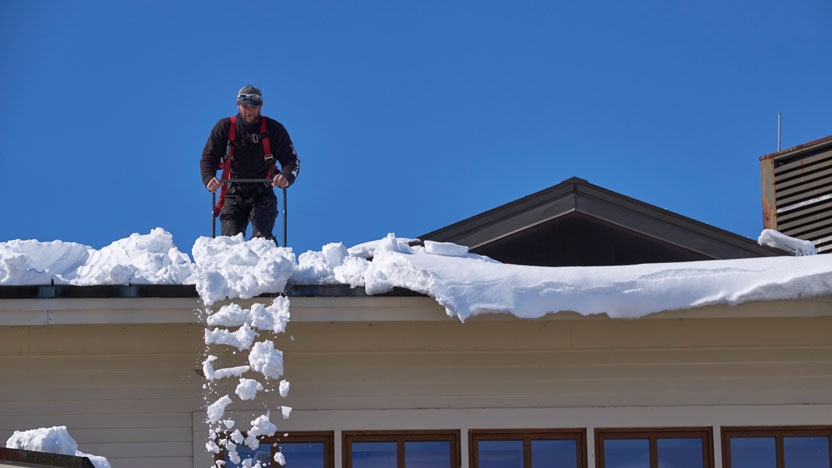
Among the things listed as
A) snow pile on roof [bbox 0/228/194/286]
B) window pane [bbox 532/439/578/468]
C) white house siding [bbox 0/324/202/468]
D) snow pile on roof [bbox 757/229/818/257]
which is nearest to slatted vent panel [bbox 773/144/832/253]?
snow pile on roof [bbox 757/229/818/257]

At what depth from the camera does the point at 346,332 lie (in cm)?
782

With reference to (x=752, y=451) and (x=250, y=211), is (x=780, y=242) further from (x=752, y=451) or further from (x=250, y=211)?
(x=250, y=211)

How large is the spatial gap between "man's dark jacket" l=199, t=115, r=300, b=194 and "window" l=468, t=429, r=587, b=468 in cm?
267

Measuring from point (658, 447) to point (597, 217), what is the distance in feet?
11.4

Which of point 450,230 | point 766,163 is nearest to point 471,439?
point 450,230

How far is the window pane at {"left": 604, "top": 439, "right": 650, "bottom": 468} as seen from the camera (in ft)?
25.9

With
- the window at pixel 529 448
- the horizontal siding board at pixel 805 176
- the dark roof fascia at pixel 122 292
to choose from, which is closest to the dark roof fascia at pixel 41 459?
the dark roof fascia at pixel 122 292

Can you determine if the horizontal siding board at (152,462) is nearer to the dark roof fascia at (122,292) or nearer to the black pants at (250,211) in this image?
the dark roof fascia at (122,292)

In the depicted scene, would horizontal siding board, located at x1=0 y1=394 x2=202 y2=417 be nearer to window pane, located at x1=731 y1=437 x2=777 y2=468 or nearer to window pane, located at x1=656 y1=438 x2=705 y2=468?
window pane, located at x1=656 y1=438 x2=705 y2=468

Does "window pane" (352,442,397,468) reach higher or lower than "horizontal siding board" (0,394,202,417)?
lower

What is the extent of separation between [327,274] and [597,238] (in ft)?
13.3

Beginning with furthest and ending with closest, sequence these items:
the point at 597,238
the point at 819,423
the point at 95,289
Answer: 1. the point at 597,238
2. the point at 819,423
3. the point at 95,289

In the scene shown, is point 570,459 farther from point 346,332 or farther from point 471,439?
point 346,332

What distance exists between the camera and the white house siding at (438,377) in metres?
7.72
